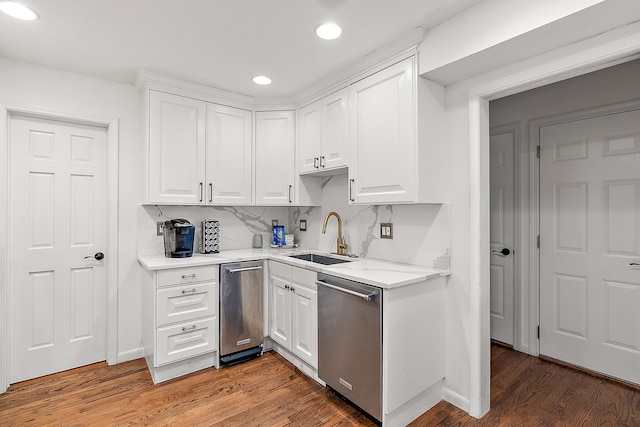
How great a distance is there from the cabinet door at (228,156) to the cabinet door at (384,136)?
1.16 m

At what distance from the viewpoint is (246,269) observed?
2818mm

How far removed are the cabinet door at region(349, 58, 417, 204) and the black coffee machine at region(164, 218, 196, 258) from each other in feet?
4.68

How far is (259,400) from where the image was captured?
2.24m

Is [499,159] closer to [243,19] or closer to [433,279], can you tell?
[433,279]

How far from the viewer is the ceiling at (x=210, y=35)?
181 centimetres

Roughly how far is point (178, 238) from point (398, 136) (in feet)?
6.43

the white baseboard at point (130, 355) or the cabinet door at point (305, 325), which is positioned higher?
the cabinet door at point (305, 325)

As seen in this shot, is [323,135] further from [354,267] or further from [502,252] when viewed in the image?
[502,252]

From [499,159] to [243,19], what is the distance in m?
2.54

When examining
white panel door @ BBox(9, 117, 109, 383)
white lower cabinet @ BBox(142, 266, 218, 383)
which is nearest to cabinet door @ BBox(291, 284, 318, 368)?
white lower cabinet @ BBox(142, 266, 218, 383)

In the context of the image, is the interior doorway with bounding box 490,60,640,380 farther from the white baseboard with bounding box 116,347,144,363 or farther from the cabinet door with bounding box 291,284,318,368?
the white baseboard with bounding box 116,347,144,363

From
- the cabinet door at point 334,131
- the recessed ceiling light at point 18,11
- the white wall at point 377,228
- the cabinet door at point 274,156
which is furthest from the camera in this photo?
the cabinet door at point 274,156

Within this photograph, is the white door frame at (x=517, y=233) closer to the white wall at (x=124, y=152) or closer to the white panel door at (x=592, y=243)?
the white panel door at (x=592, y=243)

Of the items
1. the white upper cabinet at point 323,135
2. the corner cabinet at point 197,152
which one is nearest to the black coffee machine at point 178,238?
the corner cabinet at point 197,152
